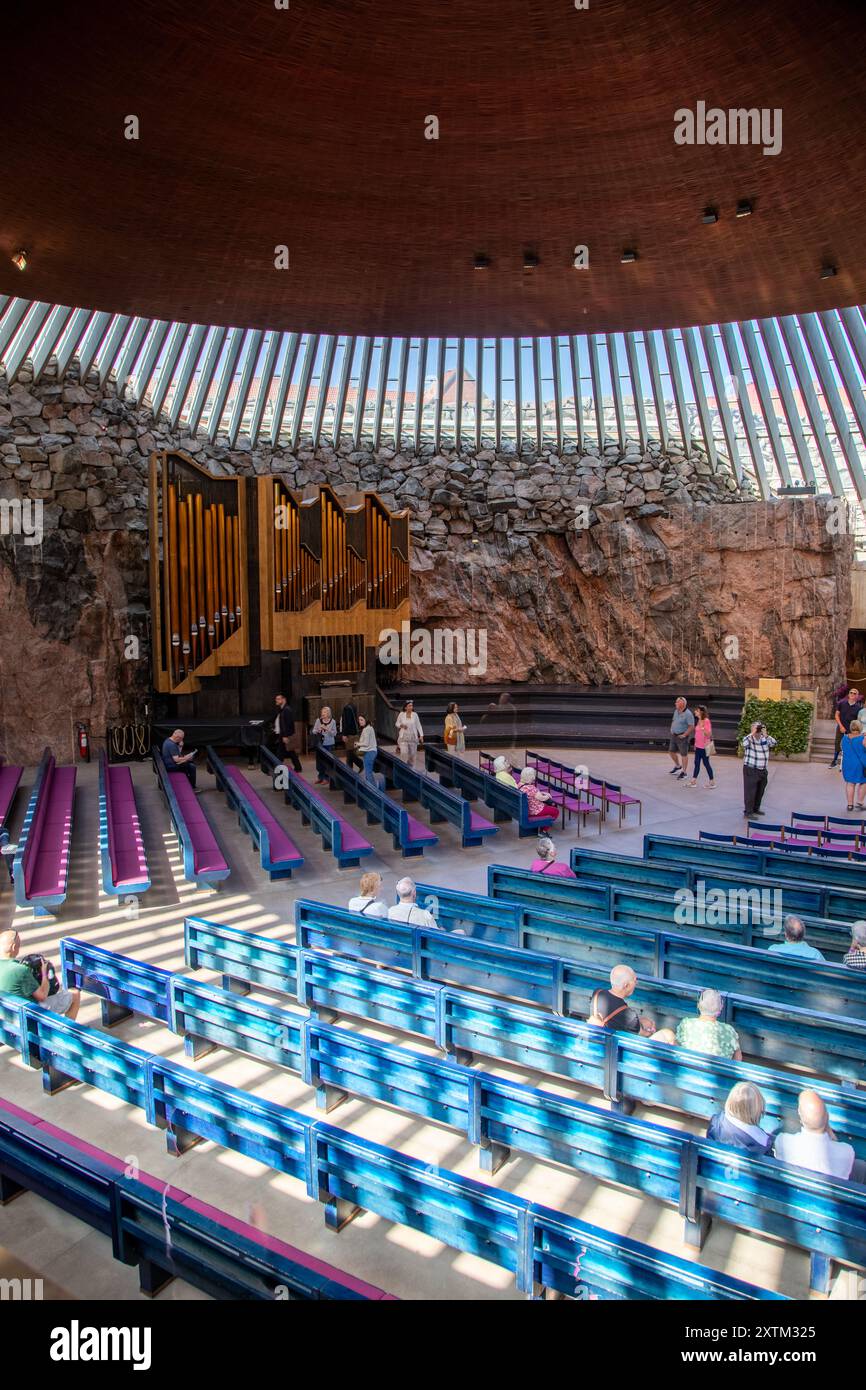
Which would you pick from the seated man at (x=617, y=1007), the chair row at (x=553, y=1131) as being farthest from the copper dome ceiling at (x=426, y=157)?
the chair row at (x=553, y=1131)

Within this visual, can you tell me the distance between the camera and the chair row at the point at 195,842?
303 inches

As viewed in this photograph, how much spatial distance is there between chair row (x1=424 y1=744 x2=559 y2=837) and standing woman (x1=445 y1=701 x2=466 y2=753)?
62.0 inches

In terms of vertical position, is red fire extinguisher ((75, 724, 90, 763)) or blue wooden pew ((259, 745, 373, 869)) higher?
red fire extinguisher ((75, 724, 90, 763))

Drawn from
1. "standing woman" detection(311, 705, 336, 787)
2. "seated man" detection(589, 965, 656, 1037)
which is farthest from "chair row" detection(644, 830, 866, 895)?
"standing woman" detection(311, 705, 336, 787)

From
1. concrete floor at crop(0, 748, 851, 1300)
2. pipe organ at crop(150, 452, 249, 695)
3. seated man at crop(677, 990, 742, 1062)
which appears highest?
pipe organ at crop(150, 452, 249, 695)

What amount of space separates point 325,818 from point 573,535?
41.6ft

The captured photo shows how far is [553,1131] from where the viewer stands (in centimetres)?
350

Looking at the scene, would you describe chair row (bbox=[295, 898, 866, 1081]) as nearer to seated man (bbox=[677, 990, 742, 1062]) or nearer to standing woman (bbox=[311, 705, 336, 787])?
seated man (bbox=[677, 990, 742, 1062])

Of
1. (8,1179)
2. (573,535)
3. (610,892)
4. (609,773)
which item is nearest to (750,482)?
(573,535)

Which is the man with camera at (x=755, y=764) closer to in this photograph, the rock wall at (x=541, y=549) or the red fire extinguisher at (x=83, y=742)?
the rock wall at (x=541, y=549)

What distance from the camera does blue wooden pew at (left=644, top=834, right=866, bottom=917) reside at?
6.17m

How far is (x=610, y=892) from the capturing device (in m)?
6.29

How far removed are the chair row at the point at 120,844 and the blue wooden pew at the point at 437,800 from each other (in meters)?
3.31

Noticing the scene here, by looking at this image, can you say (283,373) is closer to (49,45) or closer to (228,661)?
(228,661)
